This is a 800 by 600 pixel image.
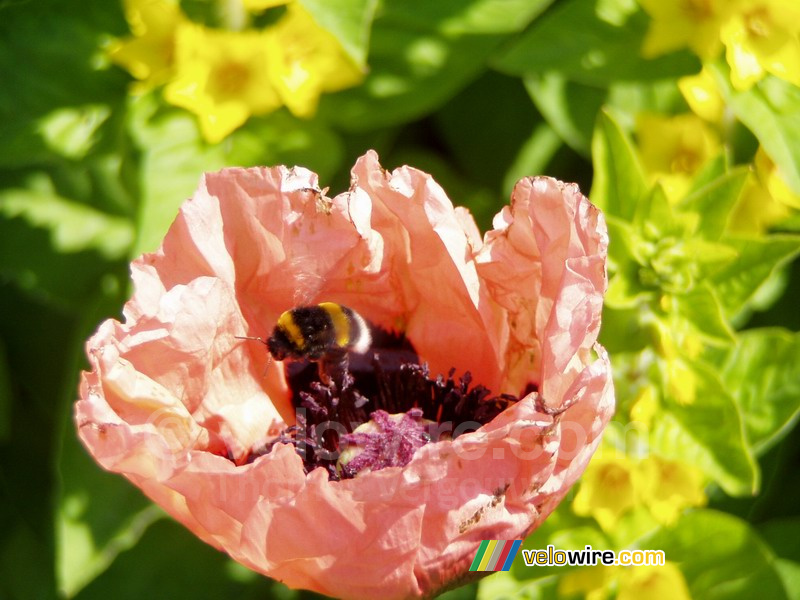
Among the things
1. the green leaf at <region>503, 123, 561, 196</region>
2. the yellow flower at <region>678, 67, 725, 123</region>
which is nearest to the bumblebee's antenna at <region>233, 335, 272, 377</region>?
the green leaf at <region>503, 123, 561, 196</region>

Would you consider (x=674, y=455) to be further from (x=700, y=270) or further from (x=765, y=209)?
(x=765, y=209)

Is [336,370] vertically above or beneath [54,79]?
beneath

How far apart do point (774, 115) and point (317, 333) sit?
773 millimetres

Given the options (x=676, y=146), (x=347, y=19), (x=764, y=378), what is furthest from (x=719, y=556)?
(x=347, y=19)

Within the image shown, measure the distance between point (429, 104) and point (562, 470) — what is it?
2.57 ft

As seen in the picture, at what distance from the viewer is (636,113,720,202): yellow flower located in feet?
5.55

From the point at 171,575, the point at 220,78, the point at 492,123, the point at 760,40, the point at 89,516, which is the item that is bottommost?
the point at 171,575

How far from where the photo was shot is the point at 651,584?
5.05 ft

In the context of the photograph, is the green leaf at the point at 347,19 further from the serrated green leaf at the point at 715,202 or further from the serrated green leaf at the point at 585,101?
the serrated green leaf at the point at 715,202

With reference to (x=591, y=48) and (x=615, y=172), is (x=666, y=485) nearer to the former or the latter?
(x=615, y=172)

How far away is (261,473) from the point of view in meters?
1.12

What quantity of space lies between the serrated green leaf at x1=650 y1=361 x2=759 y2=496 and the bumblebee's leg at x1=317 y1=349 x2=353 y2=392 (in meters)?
0.45

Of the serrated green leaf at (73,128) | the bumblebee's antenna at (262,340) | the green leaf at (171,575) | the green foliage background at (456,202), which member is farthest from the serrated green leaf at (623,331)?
the serrated green leaf at (73,128)

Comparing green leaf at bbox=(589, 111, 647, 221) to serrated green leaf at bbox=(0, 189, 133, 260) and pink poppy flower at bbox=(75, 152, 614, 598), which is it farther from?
serrated green leaf at bbox=(0, 189, 133, 260)
